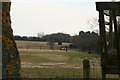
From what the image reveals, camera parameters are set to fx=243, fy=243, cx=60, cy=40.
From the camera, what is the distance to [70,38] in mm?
78688

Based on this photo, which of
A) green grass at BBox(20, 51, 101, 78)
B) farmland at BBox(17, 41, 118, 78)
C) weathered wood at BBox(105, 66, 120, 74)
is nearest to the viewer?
weathered wood at BBox(105, 66, 120, 74)

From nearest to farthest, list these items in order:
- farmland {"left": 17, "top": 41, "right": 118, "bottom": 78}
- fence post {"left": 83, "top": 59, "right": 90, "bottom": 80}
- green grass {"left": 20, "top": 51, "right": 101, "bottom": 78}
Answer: fence post {"left": 83, "top": 59, "right": 90, "bottom": 80}, green grass {"left": 20, "top": 51, "right": 101, "bottom": 78}, farmland {"left": 17, "top": 41, "right": 118, "bottom": 78}

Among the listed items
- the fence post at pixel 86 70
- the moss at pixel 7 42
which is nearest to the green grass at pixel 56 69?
the fence post at pixel 86 70

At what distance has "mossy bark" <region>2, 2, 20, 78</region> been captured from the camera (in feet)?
16.8

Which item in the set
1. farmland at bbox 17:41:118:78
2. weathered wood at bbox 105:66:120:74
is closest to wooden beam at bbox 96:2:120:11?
weathered wood at bbox 105:66:120:74

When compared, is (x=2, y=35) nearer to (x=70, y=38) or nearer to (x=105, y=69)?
(x=105, y=69)

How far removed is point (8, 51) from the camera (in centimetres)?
517

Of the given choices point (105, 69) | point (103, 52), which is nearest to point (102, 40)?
point (103, 52)

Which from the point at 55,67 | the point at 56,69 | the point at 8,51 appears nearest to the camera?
the point at 8,51

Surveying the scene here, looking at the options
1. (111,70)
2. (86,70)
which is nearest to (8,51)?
(111,70)

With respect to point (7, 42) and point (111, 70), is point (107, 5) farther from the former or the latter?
point (7, 42)

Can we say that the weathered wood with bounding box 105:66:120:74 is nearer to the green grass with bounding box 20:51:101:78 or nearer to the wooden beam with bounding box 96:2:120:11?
the wooden beam with bounding box 96:2:120:11

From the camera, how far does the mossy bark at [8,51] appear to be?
16.8 ft

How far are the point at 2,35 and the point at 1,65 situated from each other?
2.07ft
